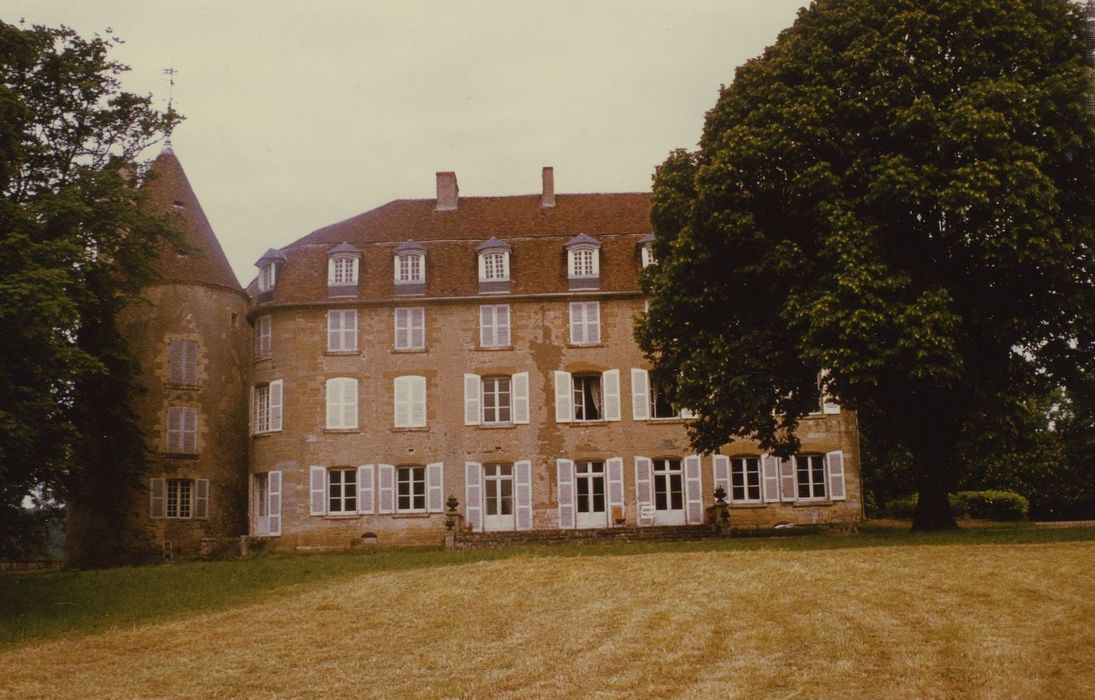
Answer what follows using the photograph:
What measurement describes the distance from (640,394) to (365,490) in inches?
356

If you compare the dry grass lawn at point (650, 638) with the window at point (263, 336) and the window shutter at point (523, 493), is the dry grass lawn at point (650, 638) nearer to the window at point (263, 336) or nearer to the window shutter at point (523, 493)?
the window shutter at point (523, 493)

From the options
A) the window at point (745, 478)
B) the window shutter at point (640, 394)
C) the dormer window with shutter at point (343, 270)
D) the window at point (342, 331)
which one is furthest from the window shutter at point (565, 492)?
the dormer window with shutter at point (343, 270)

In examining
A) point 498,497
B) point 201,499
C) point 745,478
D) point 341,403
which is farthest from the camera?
point 341,403

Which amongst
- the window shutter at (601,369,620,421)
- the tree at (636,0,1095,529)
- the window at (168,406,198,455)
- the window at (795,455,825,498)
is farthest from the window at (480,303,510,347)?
the tree at (636,0,1095,529)

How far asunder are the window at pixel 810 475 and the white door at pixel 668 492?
3690 mm

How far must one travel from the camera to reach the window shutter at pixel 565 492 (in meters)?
35.2

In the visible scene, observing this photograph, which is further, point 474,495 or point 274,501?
point 274,501

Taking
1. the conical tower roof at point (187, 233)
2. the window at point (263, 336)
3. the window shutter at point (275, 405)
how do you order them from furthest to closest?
the window at point (263, 336)
the window shutter at point (275, 405)
the conical tower roof at point (187, 233)

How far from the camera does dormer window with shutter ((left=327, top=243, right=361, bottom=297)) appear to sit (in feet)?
121

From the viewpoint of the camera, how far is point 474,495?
35.4m

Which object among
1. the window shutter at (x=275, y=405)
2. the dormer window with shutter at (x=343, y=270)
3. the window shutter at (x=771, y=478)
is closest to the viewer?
the window shutter at (x=771, y=478)

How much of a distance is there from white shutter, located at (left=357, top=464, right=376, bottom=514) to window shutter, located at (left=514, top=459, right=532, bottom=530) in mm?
4454

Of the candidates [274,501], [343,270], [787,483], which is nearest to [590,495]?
[787,483]

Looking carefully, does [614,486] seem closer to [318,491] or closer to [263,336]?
[318,491]
